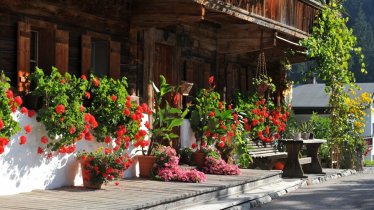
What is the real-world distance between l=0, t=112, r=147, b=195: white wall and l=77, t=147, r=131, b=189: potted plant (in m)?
0.39

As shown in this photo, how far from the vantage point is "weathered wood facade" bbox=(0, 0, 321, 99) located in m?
11.1

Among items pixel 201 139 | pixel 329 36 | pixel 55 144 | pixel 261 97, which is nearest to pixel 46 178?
pixel 55 144

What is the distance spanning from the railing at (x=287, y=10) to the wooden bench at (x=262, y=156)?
3.24m

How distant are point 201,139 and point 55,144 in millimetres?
5848

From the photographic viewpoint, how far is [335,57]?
20953 mm

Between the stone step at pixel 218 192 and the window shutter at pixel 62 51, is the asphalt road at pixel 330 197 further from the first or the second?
the window shutter at pixel 62 51

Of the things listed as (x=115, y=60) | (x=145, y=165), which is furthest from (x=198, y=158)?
(x=115, y=60)

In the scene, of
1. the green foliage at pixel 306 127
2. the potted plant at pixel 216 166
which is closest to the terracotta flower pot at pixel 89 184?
the potted plant at pixel 216 166

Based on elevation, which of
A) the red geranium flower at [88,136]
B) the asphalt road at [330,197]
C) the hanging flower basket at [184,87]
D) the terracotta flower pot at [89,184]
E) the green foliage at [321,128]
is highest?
the hanging flower basket at [184,87]

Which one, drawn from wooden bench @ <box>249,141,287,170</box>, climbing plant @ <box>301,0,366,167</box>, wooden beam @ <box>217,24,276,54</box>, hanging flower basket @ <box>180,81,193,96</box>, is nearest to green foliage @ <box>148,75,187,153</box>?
hanging flower basket @ <box>180,81,193,96</box>

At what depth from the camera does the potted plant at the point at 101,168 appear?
10.7 m

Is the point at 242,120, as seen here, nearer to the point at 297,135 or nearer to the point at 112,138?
the point at 297,135

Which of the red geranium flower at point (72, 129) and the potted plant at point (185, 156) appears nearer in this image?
the red geranium flower at point (72, 129)

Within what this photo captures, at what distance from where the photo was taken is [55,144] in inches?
412
